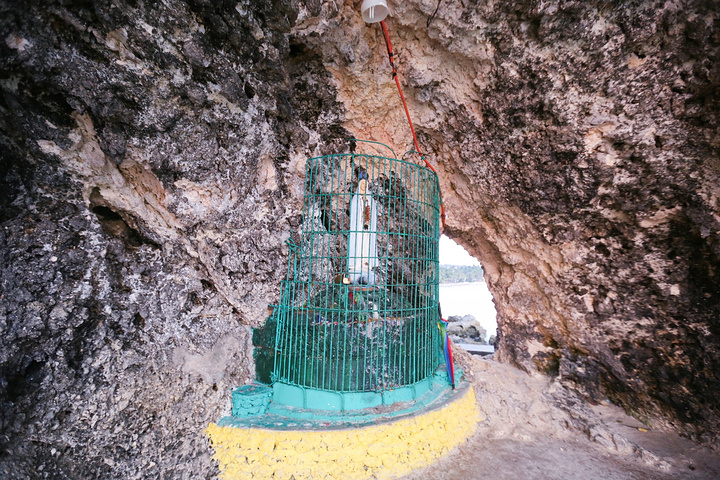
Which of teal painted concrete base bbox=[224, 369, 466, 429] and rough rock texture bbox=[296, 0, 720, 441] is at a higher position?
rough rock texture bbox=[296, 0, 720, 441]

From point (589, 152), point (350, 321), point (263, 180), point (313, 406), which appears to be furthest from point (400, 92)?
point (313, 406)

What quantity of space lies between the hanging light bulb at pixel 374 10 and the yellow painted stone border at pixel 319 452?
4181mm

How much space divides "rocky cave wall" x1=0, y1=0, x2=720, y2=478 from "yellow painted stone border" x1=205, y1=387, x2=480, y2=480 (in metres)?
0.31

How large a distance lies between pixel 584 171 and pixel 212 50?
4.27 metres

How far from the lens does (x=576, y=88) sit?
3598 millimetres

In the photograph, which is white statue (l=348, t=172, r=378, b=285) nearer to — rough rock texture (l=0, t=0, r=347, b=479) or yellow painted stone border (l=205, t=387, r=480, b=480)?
rough rock texture (l=0, t=0, r=347, b=479)

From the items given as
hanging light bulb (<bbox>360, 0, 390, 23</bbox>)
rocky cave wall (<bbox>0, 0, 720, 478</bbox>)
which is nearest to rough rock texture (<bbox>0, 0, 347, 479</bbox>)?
rocky cave wall (<bbox>0, 0, 720, 478</bbox>)

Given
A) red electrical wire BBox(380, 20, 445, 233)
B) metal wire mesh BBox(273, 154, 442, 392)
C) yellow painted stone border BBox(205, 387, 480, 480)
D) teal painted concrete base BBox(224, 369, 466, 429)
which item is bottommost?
yellow painted stone border BBox(205, 387, 480, 480)

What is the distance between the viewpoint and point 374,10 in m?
3.34

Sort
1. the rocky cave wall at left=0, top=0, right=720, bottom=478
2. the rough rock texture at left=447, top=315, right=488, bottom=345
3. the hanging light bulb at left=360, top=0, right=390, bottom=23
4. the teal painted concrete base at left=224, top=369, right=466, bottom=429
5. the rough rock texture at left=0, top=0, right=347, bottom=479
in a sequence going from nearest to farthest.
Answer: the rough rock texture at left=0, top=0, right=347, bottom=479, the rocky cave wall at left=0, top=0, right=720, bottom=478, the hanging light bulb at left=360, top=0, right=390, bottom=23, the teal painted concrete base at left=224, top=369, right=466, bottom=429, the rough rock texture at left=447, top=315, right=488, bottom=345

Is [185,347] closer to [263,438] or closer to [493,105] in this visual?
[263,438]

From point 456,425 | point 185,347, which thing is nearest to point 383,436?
point 456,425

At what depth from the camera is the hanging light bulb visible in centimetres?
320

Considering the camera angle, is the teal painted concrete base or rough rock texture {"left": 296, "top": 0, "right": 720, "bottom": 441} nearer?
rough rock texture {"left": 296, "top": 0, "right": 720, "bottom": 441}
